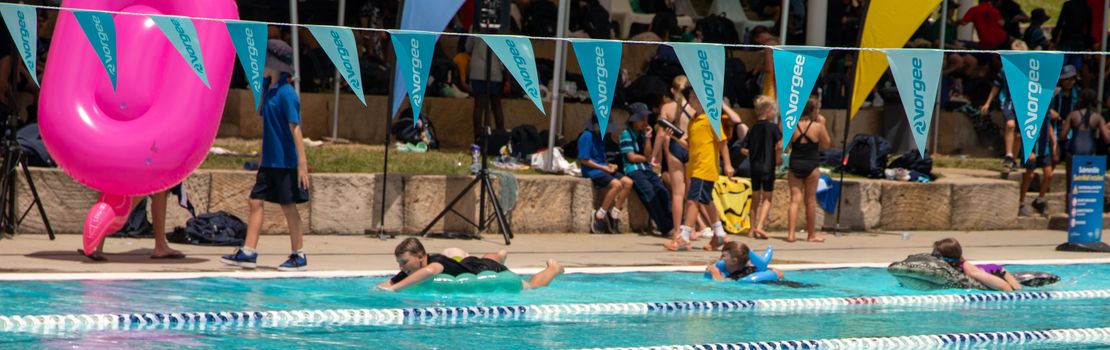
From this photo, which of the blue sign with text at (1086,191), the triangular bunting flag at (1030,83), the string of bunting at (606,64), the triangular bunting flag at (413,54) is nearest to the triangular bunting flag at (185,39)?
the string of bunting at (606,64)

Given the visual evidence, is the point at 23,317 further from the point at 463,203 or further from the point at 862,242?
the point at 862,242

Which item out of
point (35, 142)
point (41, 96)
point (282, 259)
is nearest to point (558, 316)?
point (282, 259)

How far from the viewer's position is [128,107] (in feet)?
38.7

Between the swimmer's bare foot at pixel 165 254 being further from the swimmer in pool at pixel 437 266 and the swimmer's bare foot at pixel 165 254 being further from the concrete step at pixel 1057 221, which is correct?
the concrete step at pixel 1057 221

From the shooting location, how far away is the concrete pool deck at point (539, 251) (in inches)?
462

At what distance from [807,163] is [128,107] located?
6.56 m

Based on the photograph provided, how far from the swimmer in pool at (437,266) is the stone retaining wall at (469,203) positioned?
2780mm

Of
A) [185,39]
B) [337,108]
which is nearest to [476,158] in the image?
[337,108]

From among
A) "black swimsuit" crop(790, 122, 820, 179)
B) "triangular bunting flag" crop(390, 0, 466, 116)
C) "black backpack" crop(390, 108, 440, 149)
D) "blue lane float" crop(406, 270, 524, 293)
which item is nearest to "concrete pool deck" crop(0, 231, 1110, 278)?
"black swimsuit" crop(790, 122, 820, 179)

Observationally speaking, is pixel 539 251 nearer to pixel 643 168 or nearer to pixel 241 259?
pixel 643 168

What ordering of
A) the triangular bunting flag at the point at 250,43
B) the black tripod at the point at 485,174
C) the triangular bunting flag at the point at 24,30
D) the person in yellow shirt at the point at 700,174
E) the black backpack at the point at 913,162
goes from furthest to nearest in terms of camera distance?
the black backpack at the point at 913,162 → the person in yellow shirt at the point at 700,174 → the black tripod at the point at 485,174 → the triangular bunting flag at the point at 250,43 → the triangular bunting flag at the point at 24,30

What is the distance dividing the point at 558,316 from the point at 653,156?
477 centimetres

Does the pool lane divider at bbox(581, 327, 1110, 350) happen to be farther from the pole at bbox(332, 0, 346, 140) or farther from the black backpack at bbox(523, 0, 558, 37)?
the black backpack at bbox(523, 0, 558, 37)

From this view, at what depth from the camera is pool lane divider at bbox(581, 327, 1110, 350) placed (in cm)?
941
